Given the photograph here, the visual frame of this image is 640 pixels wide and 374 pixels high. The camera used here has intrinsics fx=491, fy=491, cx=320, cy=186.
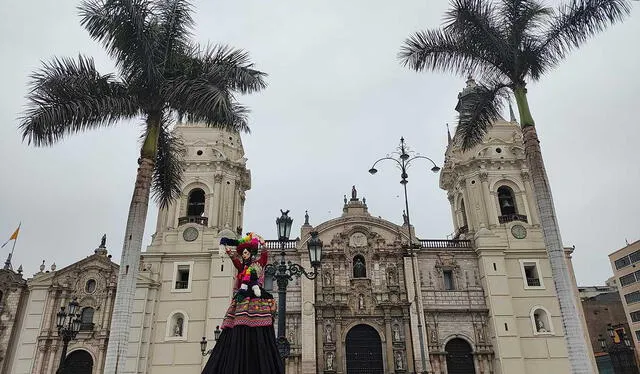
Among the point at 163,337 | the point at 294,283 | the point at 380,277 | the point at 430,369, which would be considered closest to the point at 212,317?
the point at 163,337

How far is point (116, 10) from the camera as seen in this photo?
44.0 feet

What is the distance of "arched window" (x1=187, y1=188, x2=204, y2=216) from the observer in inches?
1206

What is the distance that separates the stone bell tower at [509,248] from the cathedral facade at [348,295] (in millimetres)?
67

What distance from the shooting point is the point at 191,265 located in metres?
28.1

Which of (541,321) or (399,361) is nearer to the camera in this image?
(399,361)

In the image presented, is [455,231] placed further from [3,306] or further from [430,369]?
[3,306]

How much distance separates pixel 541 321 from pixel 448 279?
5.52 m

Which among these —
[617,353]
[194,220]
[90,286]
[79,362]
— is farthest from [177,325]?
[617,353]

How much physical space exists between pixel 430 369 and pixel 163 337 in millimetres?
14384

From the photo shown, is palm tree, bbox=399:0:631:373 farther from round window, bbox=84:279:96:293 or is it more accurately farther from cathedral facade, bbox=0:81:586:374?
round window, bbox=84:279:96:293

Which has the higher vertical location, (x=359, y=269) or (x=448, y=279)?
(x=359, y=269)

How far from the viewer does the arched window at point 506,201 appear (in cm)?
A: 3138

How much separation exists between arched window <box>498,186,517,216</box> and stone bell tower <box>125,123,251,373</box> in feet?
55.3

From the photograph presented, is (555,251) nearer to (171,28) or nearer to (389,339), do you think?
(171,28)
